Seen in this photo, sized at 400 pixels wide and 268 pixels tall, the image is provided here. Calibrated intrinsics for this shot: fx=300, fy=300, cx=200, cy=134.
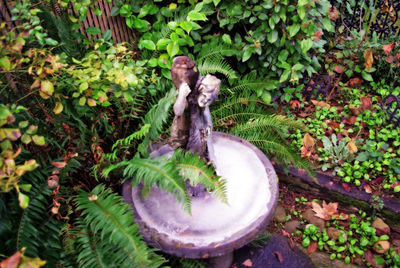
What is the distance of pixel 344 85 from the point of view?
14.7 feet

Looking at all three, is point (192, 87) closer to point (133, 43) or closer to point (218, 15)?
point (218, 15)

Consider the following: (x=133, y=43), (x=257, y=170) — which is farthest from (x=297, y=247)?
(x=133, y=43)

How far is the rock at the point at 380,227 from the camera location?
3.20 metres

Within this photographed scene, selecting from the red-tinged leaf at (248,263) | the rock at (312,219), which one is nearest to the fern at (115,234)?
the red-tinged leaf at (248,263)

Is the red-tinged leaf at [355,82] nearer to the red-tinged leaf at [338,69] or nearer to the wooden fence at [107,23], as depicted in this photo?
the red-tinged leaf at [338,69]

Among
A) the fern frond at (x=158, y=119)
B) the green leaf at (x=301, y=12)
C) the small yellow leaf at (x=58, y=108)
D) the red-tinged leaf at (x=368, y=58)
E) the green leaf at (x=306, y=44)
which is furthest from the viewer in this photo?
the red-tinged leaf at (x=368, y=58)

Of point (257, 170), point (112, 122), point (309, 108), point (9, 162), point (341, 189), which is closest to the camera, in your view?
point (9, 162)

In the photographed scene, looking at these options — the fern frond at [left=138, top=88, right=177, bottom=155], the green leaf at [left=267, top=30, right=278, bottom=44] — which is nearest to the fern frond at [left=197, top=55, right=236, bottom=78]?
the green leaf at [left=267, top=30, right=278, bottom=44]

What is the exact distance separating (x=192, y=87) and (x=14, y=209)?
164 centimetres

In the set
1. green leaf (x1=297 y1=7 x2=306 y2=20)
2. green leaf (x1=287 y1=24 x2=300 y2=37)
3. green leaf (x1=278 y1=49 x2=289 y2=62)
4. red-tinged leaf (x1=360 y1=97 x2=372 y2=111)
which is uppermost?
green leaf (x1=297 y1=7 x2=306 y2=20)

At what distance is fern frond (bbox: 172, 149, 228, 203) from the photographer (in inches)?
81.2

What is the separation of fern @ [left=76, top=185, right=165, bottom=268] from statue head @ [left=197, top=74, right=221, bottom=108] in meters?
0.97

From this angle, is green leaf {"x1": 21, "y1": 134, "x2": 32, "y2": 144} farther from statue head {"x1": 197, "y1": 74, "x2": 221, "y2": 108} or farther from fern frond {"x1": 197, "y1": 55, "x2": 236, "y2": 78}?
fern frond {"x1": 197, "y1": 55, "x2": 236, "y2": 78}

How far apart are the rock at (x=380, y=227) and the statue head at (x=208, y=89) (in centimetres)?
256
